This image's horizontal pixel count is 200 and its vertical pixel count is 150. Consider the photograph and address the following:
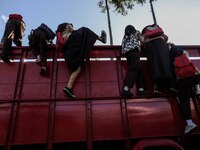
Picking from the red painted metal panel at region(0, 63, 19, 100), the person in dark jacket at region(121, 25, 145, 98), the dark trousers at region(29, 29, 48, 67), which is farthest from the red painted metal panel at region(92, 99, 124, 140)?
the red painted metal panel at region(0, 63, 19, 100)

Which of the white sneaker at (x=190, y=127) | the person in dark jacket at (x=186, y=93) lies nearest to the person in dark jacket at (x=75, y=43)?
the person in dark jacket at (x=186, y=93)

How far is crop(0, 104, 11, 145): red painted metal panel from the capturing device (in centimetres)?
374

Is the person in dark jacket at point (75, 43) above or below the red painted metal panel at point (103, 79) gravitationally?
above

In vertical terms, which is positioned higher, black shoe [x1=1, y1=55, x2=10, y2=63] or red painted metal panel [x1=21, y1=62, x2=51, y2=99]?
black shoe [x1=1, y1=55, x2=10, y2=63]

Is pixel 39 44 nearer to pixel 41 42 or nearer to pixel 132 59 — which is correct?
pixel 41 42

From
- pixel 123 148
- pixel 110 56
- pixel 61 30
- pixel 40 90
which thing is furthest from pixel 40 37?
pixel 123 148

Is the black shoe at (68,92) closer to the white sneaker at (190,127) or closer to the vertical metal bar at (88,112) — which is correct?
the vertical metal bar at (88,112)

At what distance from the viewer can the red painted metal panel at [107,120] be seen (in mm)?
3887

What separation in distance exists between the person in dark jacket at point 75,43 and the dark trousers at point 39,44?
0.29 m

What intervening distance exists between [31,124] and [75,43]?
1753 millimetres

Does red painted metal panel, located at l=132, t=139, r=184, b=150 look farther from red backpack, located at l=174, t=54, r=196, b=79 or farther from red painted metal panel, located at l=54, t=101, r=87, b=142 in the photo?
red backpack, located at l=174, t=54, r=196, b=79

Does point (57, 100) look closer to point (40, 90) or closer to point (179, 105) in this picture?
point (40, 90)

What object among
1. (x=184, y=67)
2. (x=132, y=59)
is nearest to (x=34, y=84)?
(x=132, y=59)

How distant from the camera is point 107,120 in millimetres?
3980
